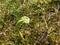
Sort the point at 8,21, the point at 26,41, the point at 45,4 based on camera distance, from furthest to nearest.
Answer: the point at 45,4 → the point at 8,21 → the point at 26,41

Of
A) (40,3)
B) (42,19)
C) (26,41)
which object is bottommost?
(26,41)

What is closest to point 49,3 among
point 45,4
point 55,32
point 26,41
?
point 45,4

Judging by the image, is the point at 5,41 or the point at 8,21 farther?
the point at 8,21

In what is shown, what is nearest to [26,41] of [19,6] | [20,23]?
[20,23]

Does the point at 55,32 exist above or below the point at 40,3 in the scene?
below

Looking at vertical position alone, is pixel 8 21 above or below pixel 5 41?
above

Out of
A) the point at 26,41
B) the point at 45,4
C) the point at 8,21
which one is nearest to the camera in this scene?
the point at 26,41

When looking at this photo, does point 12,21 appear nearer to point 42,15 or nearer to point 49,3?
point 42,15

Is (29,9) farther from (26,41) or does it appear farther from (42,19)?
(26,41)
